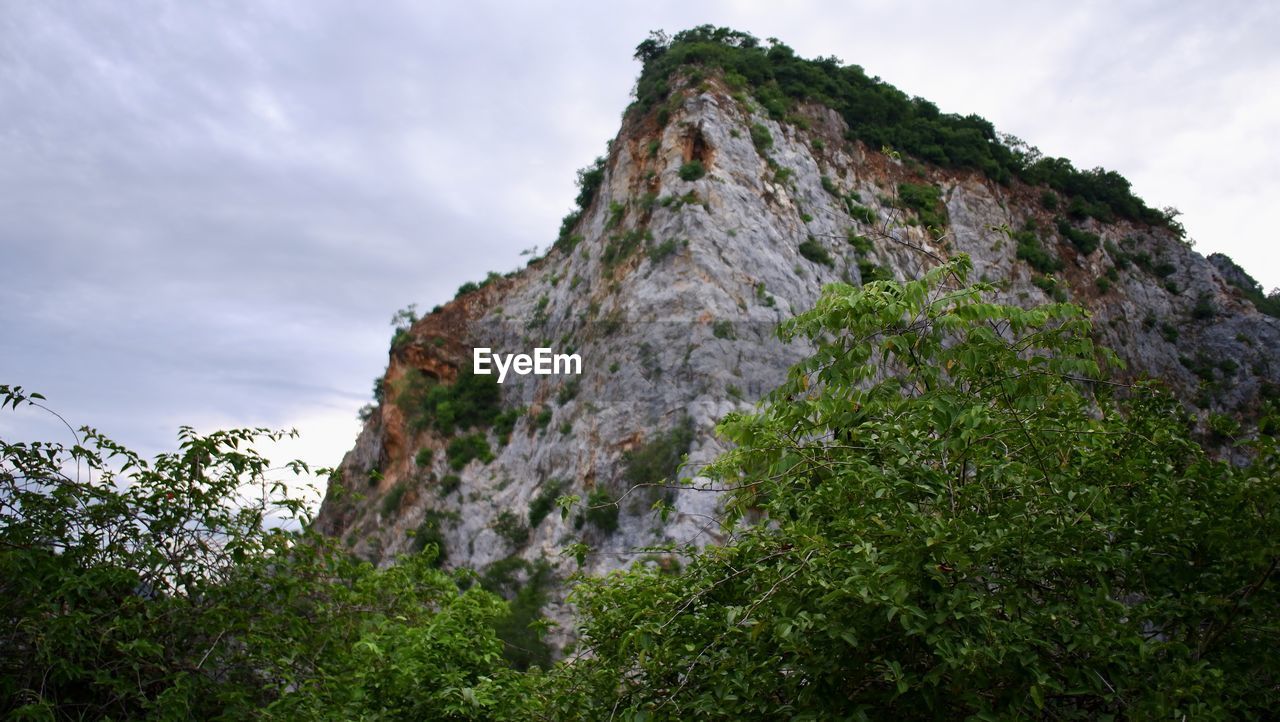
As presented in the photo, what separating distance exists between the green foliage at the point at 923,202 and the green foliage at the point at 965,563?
1198 inches

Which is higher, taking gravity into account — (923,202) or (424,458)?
(923,202)

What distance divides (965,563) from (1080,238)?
128 feet

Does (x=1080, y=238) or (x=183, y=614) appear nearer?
(x=183, y=614)

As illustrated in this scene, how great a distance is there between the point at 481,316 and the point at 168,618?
29.7m

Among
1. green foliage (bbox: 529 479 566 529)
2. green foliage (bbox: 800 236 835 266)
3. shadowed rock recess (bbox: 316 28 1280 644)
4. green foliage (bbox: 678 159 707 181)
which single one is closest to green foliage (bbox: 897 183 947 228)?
shadowed rock recess (bbox: 316 28 1280 644)

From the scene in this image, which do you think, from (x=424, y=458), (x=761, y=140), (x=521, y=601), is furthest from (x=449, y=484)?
(x=761, y=140)

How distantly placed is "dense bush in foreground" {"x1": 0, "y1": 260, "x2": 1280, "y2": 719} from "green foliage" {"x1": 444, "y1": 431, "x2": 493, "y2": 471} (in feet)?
73.3

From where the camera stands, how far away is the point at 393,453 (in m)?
33.2

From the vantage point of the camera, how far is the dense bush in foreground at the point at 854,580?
3773 mm

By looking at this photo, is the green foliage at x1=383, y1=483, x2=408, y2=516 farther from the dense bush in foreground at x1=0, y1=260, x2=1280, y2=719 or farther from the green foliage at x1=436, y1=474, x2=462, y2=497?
the dense bush in foreground at x1=0, y1=260, x2=1280, y2=719

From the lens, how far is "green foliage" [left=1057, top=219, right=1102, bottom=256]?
37.9 metres

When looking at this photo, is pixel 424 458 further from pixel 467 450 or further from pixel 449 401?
pixel 449 401

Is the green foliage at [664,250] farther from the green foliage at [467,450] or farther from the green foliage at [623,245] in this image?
the green foliage at [467,450]

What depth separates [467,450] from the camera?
30.4m
